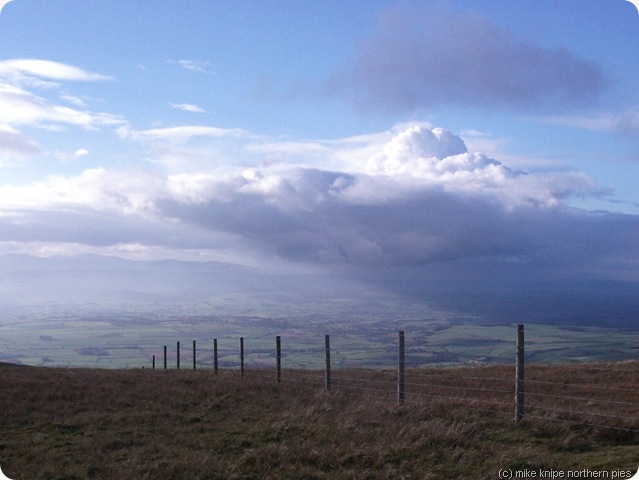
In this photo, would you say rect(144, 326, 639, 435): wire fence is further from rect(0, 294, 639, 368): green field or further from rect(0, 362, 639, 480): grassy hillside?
rect(0, 294, 639, 368): green field

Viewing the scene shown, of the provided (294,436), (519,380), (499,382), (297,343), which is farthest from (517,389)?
(297,343)

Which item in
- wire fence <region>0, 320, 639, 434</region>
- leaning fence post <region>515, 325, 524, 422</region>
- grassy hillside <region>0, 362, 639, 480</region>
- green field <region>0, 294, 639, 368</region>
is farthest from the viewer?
green field <region>0, 294, 639, 368</region>

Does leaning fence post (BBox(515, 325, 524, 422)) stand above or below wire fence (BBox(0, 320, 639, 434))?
above

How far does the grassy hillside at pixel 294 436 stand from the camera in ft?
31.2

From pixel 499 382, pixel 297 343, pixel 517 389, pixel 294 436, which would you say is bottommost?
pixel 297 343

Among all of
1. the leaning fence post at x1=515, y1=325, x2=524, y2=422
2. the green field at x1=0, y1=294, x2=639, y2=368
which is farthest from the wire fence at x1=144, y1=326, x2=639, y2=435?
the green field at x1=0, y1=294, x2=639, y2=368

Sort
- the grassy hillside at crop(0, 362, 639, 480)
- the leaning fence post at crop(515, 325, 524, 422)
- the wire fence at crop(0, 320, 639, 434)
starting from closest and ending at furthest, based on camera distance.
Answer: the grassy hillside at crop(0, 362, 639, 480) → the leaning fence post at crop(515, 325, 524, 422) → the wire fence at crop(0, 320, 639, 434)

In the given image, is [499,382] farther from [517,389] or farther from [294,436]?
[294,436]

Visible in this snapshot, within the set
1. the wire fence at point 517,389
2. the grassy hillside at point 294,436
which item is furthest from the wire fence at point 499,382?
the grassy hillside at point 294,436

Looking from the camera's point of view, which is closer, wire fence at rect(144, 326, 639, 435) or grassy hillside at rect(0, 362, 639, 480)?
Answer: grassy hillside at rect(0, 362, 639, 480)

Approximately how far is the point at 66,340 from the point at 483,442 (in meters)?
116

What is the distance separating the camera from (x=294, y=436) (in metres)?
11.3

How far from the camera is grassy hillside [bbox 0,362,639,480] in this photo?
9.52m

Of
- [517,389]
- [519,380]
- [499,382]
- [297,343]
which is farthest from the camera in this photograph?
[297,343]
